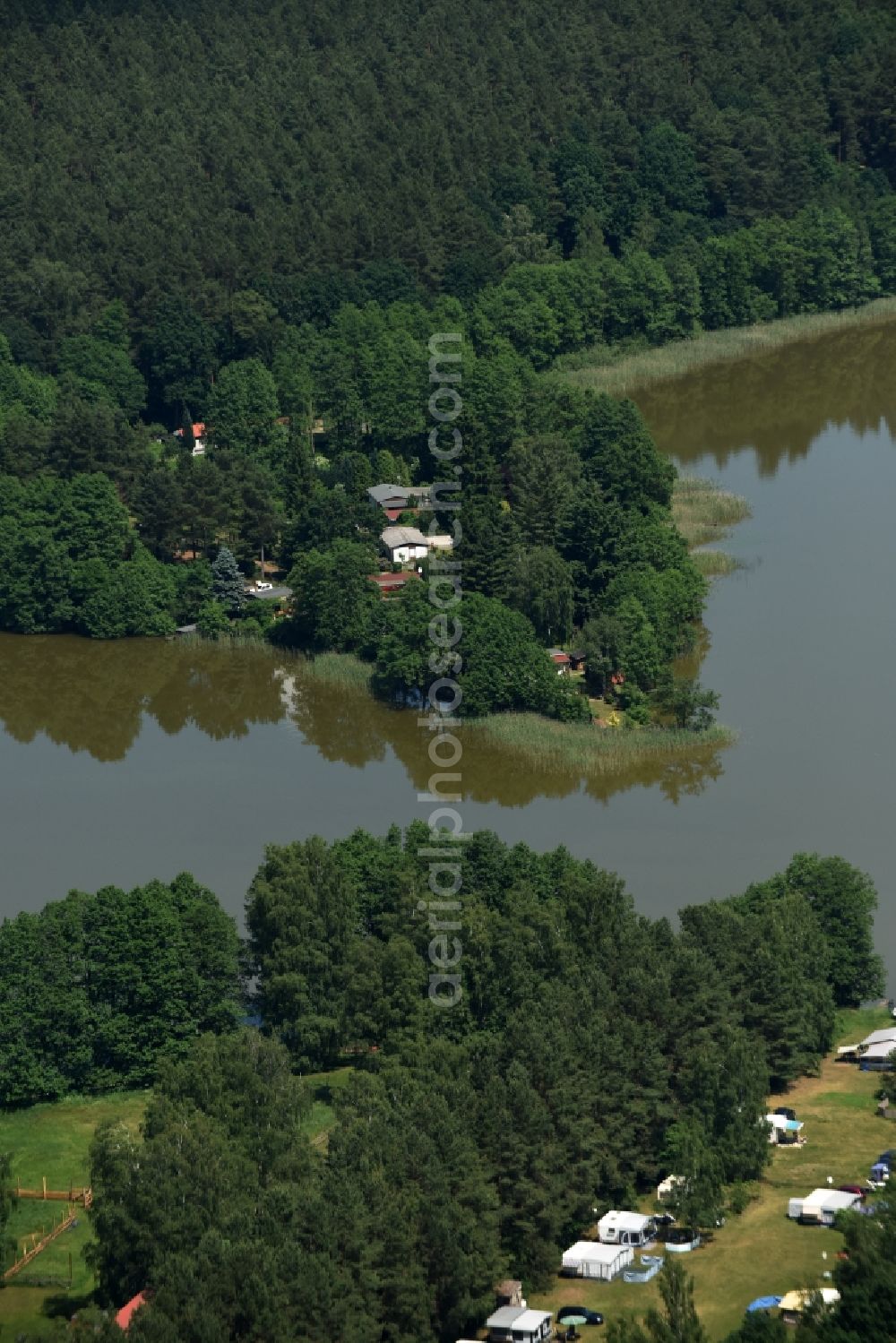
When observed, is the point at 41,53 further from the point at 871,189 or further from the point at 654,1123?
the point at 654,1123

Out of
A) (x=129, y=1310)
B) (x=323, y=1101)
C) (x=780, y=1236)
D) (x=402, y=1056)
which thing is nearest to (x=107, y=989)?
(x=323, y=1101)

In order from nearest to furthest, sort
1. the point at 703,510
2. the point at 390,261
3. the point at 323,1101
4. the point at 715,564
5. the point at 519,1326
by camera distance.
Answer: the point at 519,1326
the point at 323,1101
the point at 715,564
the point at 703,510
the point at 390,261

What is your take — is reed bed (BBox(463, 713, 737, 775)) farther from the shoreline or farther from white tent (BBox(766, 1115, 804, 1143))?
white tent (BBox(766, 1115, 804, 1143))

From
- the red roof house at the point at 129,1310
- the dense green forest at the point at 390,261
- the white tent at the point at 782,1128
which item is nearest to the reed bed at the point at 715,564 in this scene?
the dense green forest at the point at 390,261

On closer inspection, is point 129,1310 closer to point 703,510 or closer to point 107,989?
point 107,989

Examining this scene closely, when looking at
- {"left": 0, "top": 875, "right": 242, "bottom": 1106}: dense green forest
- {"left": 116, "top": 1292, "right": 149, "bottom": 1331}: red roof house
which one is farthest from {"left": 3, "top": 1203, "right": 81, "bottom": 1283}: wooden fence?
{"left": 0, "top": 875, "right": 242, "bottom": 1106}: dense green forest

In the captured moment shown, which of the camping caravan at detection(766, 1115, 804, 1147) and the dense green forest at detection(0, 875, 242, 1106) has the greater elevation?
the dense green forest at detection(0, 875, 242, 1106)
